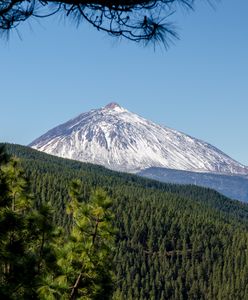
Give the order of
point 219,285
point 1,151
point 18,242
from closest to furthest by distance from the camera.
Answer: point 1,151 → point 18,242 → point 219,285

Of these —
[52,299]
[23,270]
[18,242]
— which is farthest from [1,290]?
[18,242]

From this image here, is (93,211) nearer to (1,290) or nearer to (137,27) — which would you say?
(1,290)

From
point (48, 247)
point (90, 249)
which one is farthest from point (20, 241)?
point (90, 249)

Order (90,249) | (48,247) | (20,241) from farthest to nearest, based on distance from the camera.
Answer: (90,249), (48,247), (20,241)

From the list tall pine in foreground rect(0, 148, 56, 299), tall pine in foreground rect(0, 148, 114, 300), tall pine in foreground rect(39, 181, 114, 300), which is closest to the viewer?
tall pine in foreground rect(0, 148, 56, 299)

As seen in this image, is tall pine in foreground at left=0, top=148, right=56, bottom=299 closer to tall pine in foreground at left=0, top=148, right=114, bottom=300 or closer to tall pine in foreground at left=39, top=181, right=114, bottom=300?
tall pine in foreground at left=0, top=148, right=114, bottom=300

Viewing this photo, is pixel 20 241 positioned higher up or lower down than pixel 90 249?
higher up

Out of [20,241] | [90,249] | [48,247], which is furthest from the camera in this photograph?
[90,249]

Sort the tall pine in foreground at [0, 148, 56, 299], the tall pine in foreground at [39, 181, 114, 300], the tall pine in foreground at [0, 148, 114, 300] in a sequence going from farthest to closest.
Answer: the tall pine in foreground at [39, 181, 114, 300] → the tall pine in foreground at [0, 148, 114, 300] → the tall pine in foreground at [0, 148, 56, 299]

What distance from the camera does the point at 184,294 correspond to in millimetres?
184375

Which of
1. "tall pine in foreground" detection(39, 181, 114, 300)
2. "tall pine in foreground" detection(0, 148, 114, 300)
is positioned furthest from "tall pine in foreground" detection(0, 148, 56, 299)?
"tall pine in foreground" detection(39, 181, 114, 300)

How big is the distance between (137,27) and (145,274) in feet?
611

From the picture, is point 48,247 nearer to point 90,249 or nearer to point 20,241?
point 20,241

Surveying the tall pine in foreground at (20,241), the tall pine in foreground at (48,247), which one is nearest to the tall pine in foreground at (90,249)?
the tall pine in foreground at (48,247)
